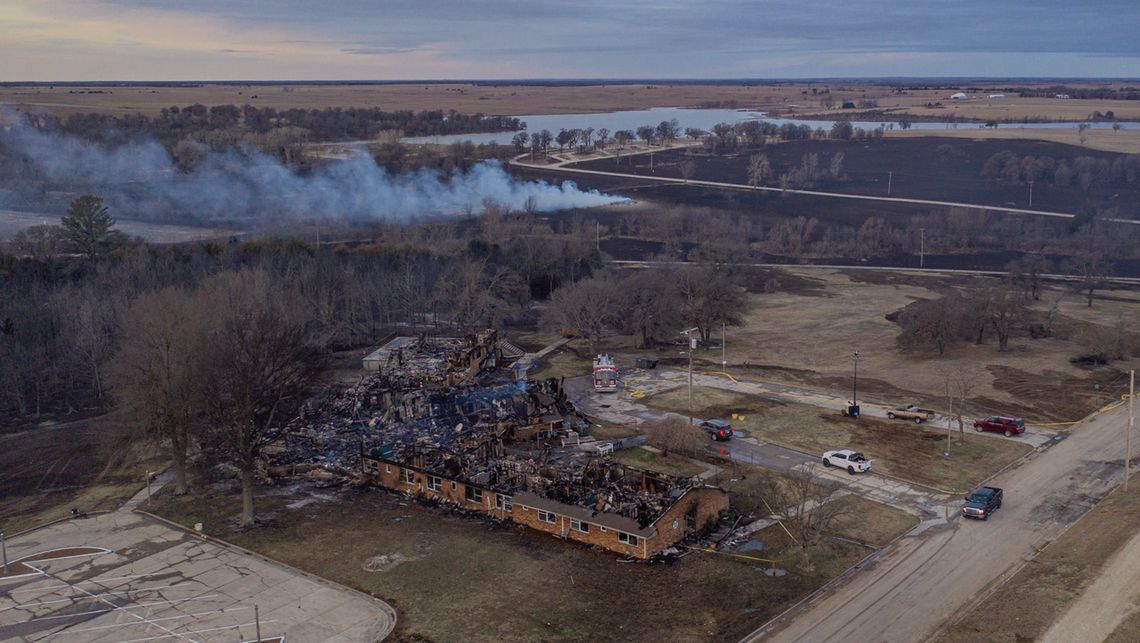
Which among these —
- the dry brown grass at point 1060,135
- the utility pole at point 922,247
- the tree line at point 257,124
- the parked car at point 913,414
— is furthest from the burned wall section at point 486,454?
the dry brown grass at point 1060,135

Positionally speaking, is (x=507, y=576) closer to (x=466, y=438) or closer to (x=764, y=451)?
(x=466, y=438)

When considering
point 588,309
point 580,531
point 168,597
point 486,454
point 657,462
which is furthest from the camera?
point 588,309

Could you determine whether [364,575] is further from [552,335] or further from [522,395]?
[552,335]

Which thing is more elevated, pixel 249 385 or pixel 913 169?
pixel 913 169

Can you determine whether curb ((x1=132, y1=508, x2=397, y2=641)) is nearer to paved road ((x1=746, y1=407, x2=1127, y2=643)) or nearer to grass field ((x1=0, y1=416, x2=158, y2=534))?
grass field ((x1=0, y1=416, x2=158, y2=534))

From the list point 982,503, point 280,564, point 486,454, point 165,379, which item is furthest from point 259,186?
point 982,503

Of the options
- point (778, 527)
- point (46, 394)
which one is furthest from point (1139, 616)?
point (46, 394)
